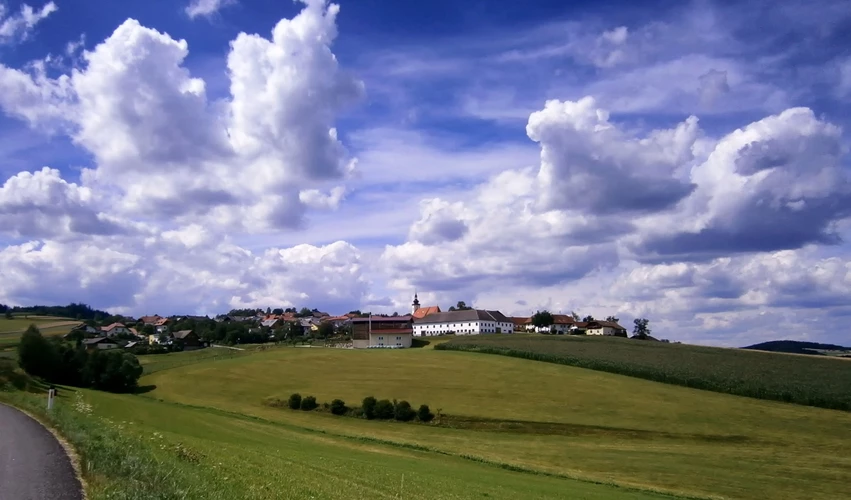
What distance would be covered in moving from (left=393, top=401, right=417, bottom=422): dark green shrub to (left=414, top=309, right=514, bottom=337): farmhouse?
9962 cm

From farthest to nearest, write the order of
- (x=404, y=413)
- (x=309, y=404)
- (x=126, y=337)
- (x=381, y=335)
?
(x=126, y=337) → (x=381, y=335) → (x=309, y=404) → (x=404, y=413)

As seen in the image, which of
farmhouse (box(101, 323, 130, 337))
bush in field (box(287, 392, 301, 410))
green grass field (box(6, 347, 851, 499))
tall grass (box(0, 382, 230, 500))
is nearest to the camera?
Result: tall grass (box(0, 382, 230, 500))

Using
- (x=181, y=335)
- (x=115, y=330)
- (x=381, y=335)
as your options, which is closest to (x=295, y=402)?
(x=381, y=335)

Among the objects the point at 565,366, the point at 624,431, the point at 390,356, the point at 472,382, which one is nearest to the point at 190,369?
the point at 390,356

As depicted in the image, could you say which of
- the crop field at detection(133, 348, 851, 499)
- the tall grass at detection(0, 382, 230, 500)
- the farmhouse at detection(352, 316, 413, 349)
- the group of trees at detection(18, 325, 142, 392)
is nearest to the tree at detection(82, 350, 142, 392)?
the group of trees at detection(18, 325, 142, 392)

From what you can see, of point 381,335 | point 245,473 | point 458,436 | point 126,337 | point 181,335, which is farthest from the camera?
point 126,337

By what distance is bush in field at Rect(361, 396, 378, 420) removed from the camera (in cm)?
6163

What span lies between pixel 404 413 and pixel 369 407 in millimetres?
3710

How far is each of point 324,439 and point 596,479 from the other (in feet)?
61.3

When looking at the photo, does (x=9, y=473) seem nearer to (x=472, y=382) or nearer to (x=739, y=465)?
(x=739, y=465)

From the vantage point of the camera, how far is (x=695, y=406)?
64.9 meters

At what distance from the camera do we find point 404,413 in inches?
2392

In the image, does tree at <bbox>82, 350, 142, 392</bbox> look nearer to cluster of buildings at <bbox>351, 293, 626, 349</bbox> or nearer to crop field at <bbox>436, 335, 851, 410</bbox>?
crop field at <bbox>436, 335, 851, 410</bbox>

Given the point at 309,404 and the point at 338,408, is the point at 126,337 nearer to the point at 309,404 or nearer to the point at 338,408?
the point at 309,404
